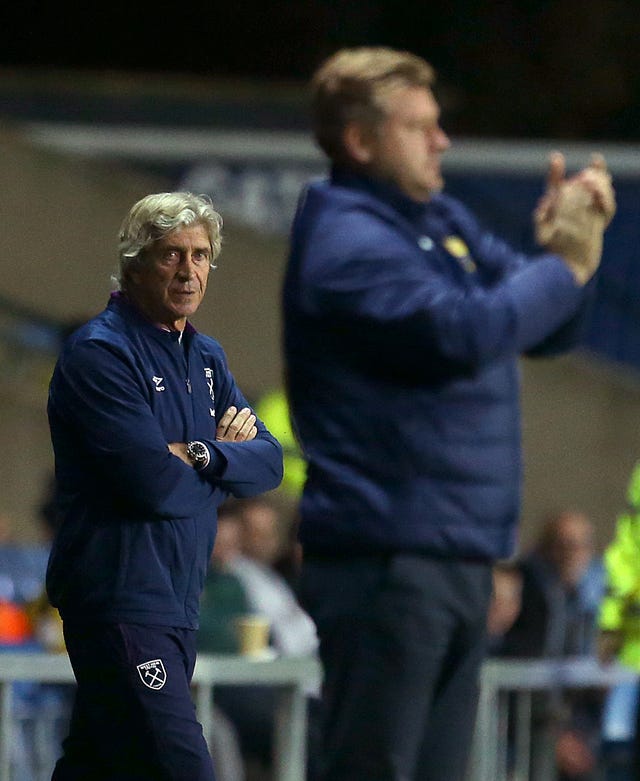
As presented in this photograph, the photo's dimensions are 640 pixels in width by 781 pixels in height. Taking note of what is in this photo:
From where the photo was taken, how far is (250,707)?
254 inches

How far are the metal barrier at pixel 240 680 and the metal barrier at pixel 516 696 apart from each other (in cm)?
72

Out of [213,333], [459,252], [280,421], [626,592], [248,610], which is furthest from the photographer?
[213,333]

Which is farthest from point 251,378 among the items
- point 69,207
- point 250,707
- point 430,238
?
point 430,238

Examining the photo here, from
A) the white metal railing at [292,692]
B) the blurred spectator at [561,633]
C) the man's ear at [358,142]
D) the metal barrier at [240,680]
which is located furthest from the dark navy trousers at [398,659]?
the blurred spectator at [561,633]

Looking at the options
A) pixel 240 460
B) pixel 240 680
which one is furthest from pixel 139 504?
pixel 240 680

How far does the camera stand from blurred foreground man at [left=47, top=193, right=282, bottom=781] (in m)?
2.54

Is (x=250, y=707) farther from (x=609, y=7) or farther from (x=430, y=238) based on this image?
(x=609, y=7)

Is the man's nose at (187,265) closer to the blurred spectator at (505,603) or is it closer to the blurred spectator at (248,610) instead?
the blurred spectator at (248,610)

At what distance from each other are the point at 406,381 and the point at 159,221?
0.64 meters

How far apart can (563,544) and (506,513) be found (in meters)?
5.44

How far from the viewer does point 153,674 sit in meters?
2.58

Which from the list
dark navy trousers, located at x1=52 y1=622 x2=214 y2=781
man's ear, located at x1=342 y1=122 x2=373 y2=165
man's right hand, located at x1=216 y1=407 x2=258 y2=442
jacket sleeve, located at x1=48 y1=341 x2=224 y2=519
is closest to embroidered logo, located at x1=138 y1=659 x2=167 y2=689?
dark navy trousers, located at x1=52 y1=622 x2=214 y2=781

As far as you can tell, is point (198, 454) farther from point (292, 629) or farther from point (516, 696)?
point (292, 629)

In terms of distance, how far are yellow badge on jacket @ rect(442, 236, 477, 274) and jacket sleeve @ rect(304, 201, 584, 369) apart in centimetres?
6
